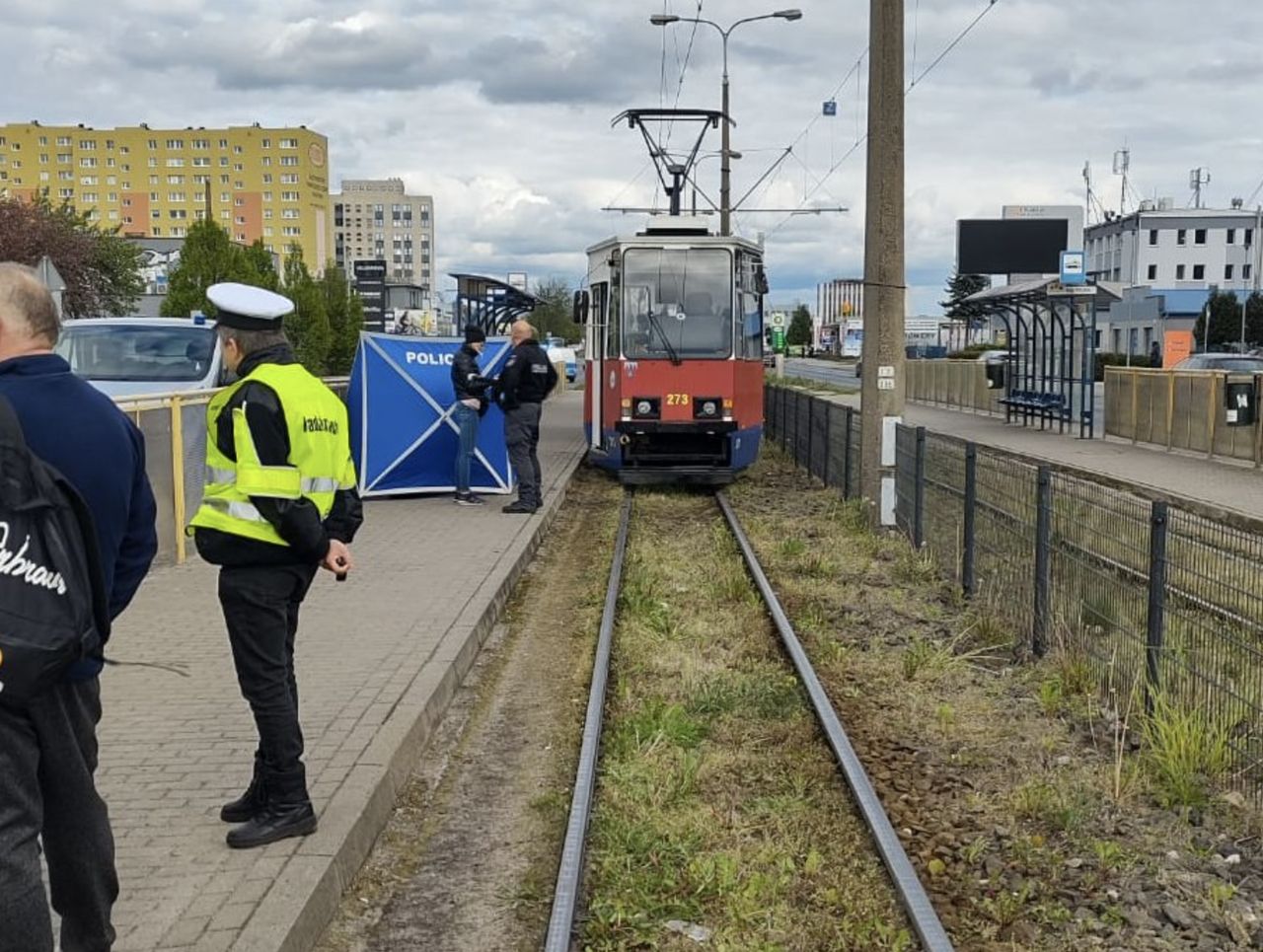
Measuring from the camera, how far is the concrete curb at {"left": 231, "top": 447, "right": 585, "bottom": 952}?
165 inches

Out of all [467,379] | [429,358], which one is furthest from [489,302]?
[467,379]

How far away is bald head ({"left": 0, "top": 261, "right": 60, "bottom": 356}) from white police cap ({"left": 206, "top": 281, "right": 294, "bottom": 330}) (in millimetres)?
1294

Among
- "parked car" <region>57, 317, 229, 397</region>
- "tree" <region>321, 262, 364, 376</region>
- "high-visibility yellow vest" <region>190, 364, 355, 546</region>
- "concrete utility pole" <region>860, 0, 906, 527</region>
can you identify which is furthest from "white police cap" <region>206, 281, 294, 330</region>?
"tree" <region>321, 262, 364, 376</region>

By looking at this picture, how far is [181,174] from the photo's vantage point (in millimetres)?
162750

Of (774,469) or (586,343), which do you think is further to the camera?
(774,469)

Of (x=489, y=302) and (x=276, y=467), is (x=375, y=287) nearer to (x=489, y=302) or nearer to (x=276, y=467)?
(x=489, y=302)

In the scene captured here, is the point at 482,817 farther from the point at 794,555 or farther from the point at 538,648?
the point at 794,555

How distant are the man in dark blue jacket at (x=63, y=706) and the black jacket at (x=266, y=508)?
963mm

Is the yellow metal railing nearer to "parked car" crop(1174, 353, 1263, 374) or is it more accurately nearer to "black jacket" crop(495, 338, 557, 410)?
"parked car" crop(1174, 353, 1263, 374)

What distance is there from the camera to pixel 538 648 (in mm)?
8930

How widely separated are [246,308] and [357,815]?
1869mm

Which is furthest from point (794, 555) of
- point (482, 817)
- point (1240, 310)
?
point (1240, 310)

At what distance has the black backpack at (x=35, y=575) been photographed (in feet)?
9.23

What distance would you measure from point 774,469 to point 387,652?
516 inches
